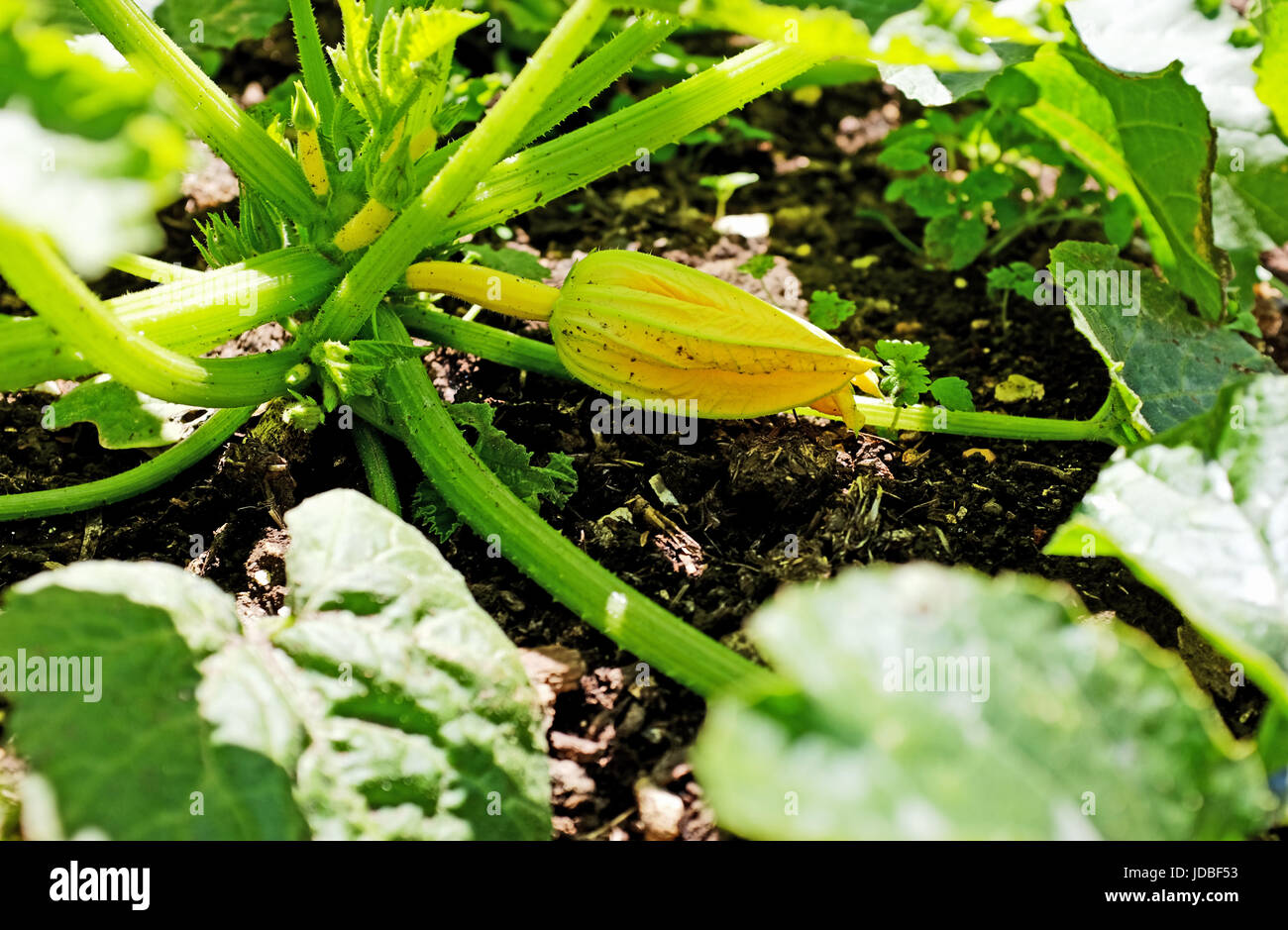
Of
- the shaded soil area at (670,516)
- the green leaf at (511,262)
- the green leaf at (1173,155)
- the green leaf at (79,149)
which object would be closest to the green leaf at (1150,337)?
the green leaf at (1173,155)

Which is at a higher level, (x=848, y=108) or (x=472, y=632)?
(x=848, y=108)

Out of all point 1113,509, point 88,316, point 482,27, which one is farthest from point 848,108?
point 88,316

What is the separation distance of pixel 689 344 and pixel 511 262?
2.49ft

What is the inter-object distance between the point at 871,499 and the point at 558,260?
45.5 inches

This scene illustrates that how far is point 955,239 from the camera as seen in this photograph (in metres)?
2.73

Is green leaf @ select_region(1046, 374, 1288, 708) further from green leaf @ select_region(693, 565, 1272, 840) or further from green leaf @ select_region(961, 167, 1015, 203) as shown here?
green leaf @ select_region(961, 167, 1015, 203)

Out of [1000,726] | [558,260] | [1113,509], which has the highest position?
[558,260]

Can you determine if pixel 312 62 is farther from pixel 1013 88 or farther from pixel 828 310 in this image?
pixel 1013 88

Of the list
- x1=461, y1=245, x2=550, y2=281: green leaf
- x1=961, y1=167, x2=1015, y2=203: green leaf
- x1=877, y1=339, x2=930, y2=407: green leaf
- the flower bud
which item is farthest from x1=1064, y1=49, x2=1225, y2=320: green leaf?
x1=461, y1=245, x2=550, y2=281: green leaf

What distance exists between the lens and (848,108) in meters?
3.49

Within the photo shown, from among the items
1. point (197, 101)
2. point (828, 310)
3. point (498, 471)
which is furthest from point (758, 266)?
point (197, 101)

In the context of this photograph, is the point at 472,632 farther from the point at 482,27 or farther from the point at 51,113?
the point at 482,27

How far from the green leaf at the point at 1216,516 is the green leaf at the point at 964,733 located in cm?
23

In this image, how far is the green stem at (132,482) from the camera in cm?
199
